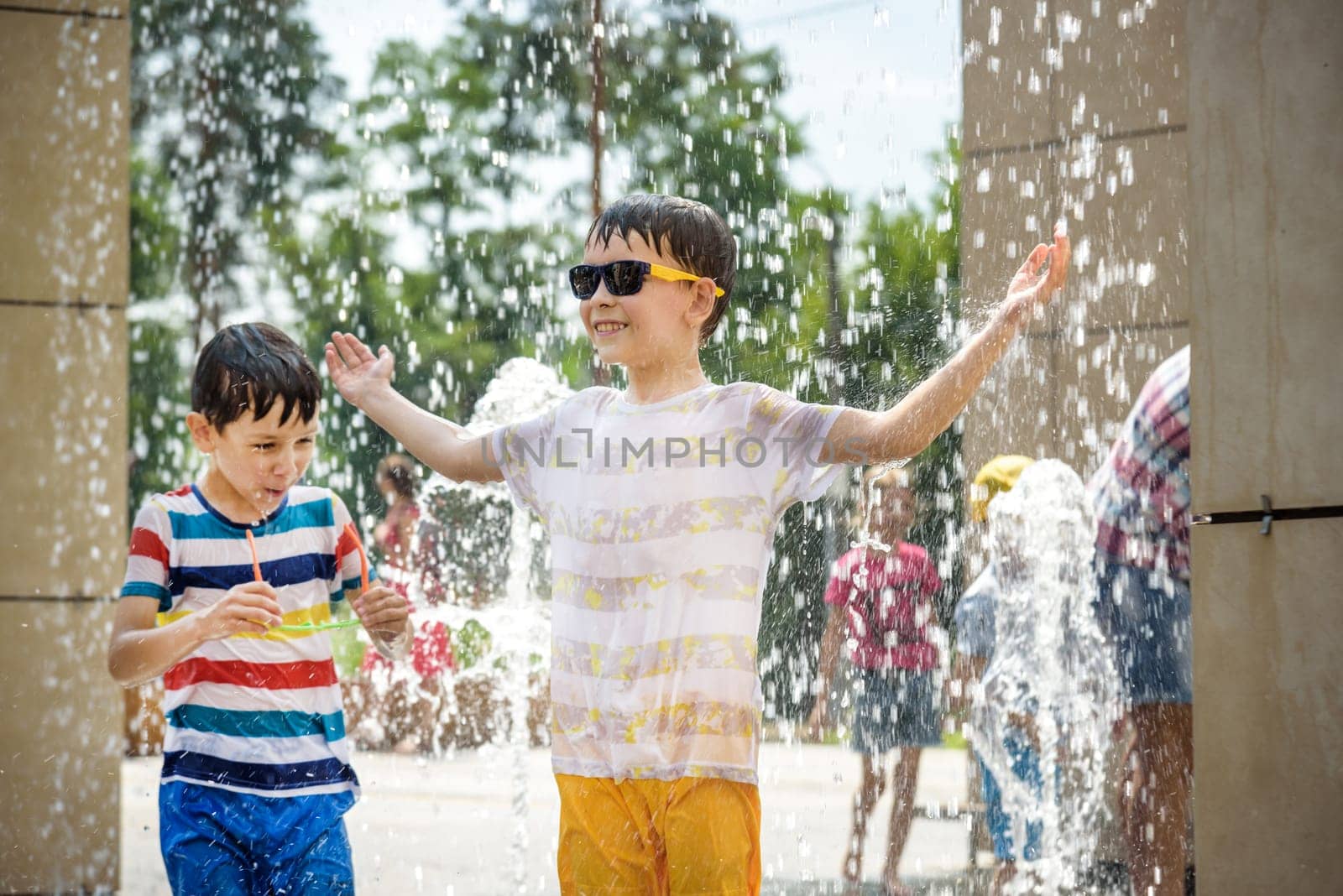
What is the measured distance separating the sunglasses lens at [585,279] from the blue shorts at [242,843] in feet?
3.35

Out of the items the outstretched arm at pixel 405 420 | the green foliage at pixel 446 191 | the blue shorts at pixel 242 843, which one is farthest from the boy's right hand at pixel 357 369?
the green foliage at pixel 446 191

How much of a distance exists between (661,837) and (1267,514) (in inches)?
41.4

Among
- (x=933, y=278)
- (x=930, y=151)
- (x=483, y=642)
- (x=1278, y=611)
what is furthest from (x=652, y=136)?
(x=1278, y=611)

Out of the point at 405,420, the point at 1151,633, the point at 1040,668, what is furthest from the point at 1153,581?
the point at 405,420

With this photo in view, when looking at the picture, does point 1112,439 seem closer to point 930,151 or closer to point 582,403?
point 582,403

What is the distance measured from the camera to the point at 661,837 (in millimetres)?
2307

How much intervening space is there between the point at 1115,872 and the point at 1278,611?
3.22m

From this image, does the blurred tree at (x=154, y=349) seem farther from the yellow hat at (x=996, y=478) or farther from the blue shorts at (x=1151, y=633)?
the blue shorts at (x=1151, y=633)

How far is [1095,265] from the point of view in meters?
5.70

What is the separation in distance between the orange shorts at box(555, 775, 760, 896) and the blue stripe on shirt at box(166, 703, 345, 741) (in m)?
0.59

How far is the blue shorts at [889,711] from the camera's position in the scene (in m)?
5.14

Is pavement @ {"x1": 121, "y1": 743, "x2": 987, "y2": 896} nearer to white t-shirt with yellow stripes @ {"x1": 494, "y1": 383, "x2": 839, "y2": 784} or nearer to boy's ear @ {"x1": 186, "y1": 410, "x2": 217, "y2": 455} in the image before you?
boy's ear @ {"x1": 186, "y1": 410, "x2": 217, "y2": 455}

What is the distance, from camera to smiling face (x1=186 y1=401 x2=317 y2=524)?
2.72 metres

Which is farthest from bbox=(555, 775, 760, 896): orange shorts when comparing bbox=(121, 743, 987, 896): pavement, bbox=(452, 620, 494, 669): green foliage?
bbox=(452, 620, 494, 669): green foliage
